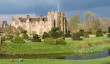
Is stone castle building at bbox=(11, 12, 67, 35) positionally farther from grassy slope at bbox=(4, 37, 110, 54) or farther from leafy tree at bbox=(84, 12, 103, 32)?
grassy slope at bbox=(4, 37, 110, 54)

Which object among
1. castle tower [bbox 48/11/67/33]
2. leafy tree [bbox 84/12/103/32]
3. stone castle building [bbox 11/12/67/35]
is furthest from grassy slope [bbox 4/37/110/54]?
leafy tree [bbox 84/12/103/32]

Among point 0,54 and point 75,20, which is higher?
point 75,20

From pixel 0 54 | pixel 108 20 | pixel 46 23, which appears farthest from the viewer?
pixel 108 20

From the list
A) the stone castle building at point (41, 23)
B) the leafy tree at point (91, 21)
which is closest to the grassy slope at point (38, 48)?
the stone castle building at point (41, 23)

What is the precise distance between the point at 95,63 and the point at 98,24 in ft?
343

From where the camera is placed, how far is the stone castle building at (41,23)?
108438mm

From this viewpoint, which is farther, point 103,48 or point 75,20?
point 75,20

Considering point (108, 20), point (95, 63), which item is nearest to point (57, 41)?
point (95, 63)

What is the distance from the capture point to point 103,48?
5600cm

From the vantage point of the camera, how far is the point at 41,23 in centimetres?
11600

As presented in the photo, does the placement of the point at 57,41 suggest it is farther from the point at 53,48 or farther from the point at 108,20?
the point at 108,20

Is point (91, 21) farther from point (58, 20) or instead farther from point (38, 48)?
point (38, 48)

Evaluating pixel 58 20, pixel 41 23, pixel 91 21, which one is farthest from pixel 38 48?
pixel 91 21

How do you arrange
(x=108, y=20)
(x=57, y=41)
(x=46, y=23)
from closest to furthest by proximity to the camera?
(x=57, y=41) < (x=46, y=23) < (x=108, y=20)
